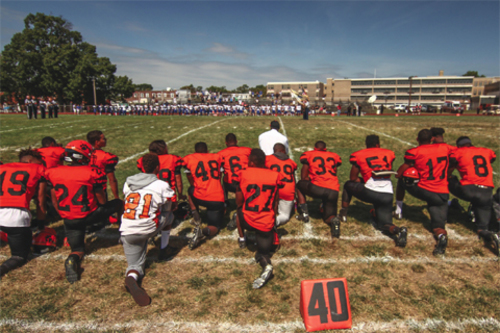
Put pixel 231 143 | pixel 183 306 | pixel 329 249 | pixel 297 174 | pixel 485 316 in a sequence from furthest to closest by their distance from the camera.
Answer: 1. pixel 297 174
2. pixel 231 143
3. pixel 329 249
4. pixel 183 306
5. pixel 485 316

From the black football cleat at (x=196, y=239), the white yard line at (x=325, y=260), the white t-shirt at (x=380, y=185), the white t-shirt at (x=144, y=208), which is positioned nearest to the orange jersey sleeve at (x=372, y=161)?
the white t-shirt at (x=380, y=185)

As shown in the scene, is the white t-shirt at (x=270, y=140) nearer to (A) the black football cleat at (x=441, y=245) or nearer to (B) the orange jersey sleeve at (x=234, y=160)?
(B) the orange jersey sleeve at (x=234, y=160)

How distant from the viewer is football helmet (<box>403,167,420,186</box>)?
16.4 feet

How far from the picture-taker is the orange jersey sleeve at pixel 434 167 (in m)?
4.80

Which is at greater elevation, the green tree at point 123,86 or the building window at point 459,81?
the building window at point 459,81

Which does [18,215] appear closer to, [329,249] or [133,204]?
[133,204]

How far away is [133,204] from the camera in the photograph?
11.7ft

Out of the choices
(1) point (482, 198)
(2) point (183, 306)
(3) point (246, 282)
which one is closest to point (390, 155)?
(1) point (482, 198)

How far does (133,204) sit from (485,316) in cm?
420

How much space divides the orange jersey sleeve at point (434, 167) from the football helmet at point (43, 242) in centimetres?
626

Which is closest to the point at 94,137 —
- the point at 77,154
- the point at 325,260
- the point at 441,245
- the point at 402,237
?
the point at 77,154

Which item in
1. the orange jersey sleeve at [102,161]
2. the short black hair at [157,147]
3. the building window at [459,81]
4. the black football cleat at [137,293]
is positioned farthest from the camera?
the building window at [459,81]

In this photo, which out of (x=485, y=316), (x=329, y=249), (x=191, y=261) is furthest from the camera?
(x=329, y=249)

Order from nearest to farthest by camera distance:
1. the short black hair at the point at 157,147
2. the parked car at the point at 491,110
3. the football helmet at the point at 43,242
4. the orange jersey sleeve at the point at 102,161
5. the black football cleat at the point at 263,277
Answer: the black football cleat at the point at 263,277
the football helmet at the point at 43,242
the orange jersey sleeve at the point at 102,161
the short black hair at the point at 157,147
the parked car at the point at 491,110
